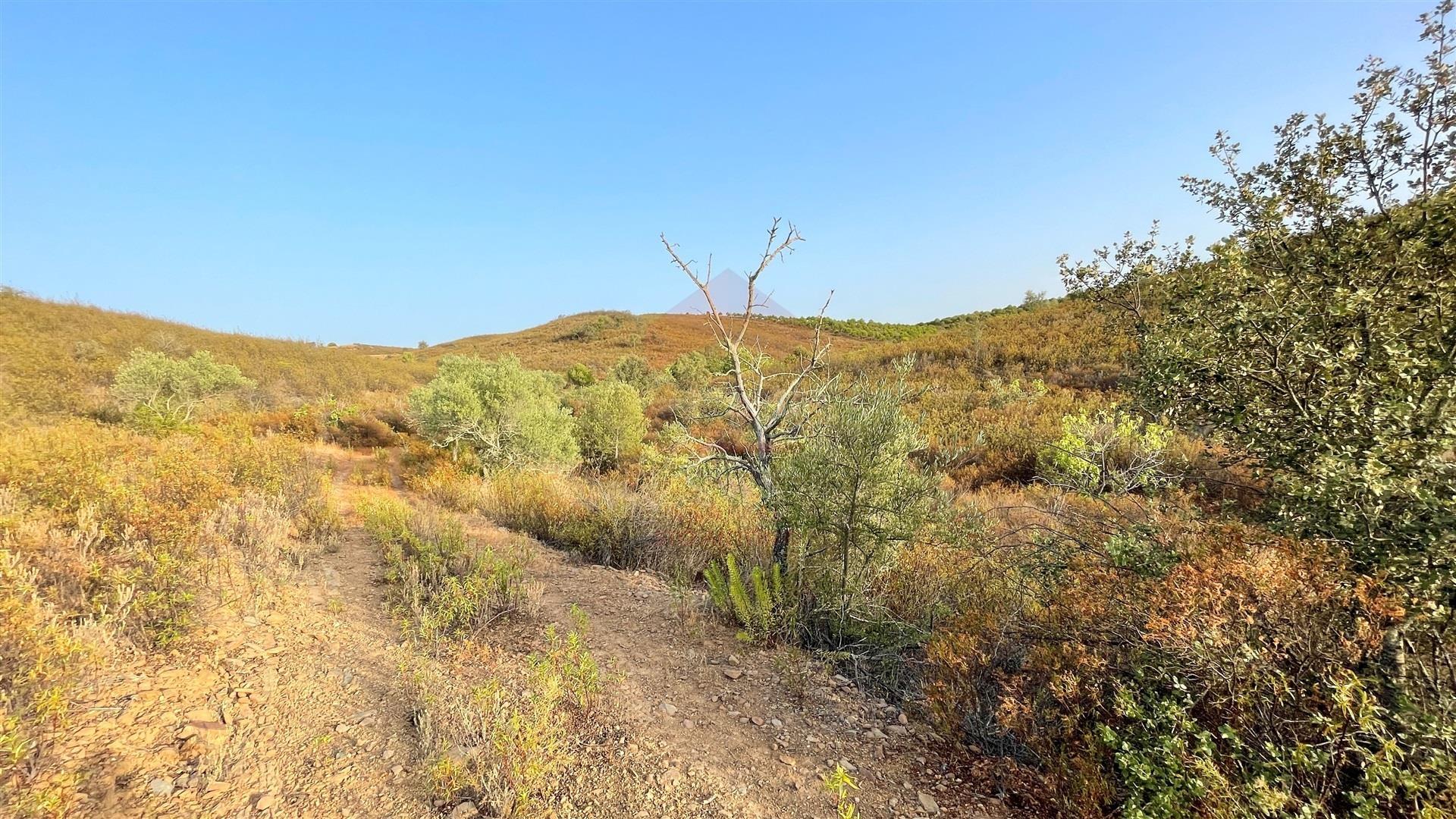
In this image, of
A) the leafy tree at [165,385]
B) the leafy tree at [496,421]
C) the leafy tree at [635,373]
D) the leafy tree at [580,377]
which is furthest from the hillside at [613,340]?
the leafy tree at [496,421]

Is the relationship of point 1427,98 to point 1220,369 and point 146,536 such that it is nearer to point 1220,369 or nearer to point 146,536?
point 1220,369

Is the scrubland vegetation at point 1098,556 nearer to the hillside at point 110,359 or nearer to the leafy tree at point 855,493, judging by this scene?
the leafy tree at point 855,493

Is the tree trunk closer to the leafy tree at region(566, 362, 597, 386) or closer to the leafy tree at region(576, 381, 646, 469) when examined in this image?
the leafy tree at region(576, 381, 646, 469)

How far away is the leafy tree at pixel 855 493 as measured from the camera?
12.1ft

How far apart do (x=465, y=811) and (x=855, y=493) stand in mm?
2754

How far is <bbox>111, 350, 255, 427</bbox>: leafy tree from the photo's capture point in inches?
475

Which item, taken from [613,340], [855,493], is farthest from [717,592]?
Result: [613,340]

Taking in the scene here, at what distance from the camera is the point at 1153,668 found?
2.34m

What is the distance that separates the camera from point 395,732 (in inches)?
108

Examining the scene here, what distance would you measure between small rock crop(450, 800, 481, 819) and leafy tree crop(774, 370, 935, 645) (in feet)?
8.13

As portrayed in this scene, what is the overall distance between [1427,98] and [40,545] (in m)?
7.70

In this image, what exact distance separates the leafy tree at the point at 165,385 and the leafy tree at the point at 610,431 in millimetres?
8269

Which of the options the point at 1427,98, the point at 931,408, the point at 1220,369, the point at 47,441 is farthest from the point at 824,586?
the point at 931,408

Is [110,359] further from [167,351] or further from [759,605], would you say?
[759,605]
